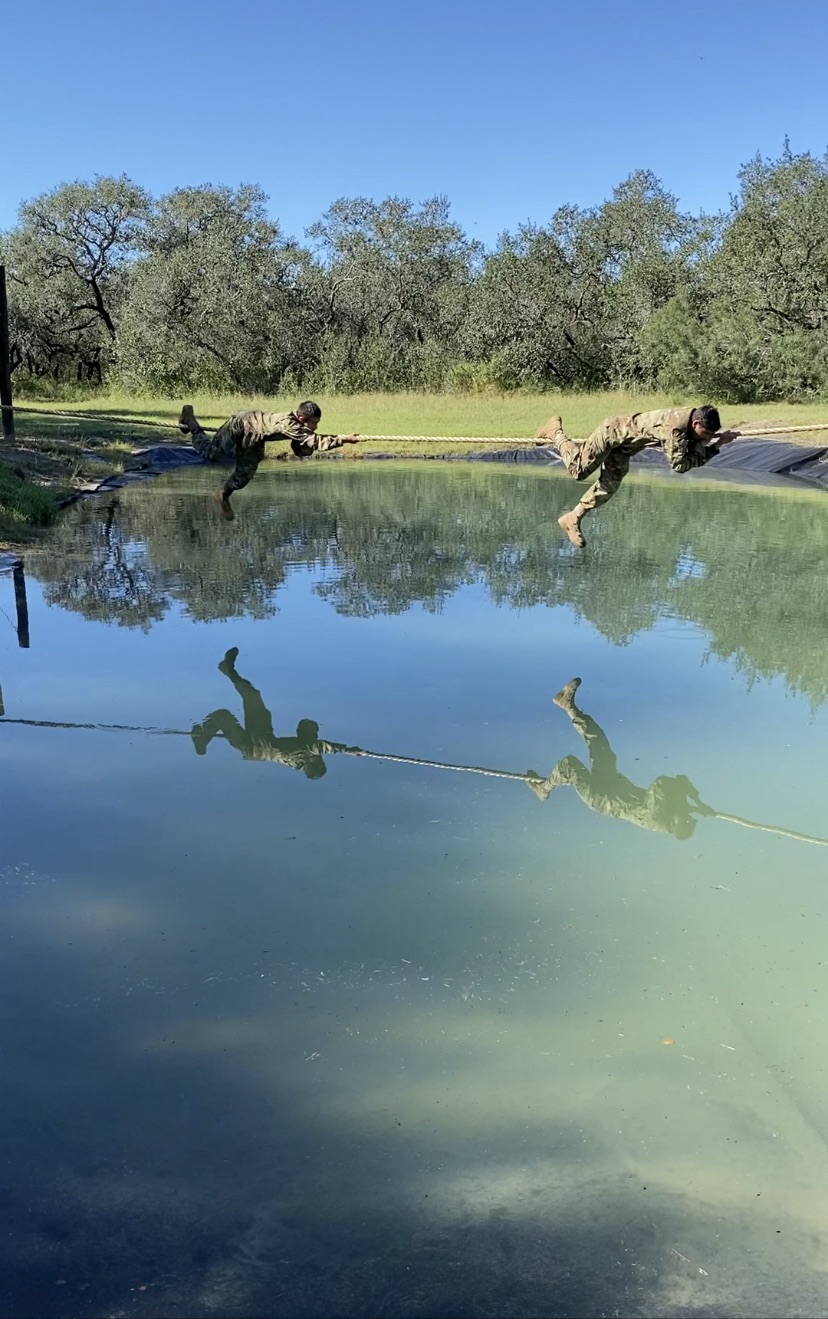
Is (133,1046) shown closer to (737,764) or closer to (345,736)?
(345,736)

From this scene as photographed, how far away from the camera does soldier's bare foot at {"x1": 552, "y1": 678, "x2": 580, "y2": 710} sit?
622 cm

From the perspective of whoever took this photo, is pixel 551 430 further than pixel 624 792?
Yes

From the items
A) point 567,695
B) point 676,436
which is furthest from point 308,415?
point 567,695

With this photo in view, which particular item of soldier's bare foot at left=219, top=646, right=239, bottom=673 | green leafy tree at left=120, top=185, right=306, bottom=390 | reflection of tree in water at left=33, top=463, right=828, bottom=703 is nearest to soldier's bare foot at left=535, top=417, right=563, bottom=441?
reflection of tree in water at left=33, top=463, right=828, bottom=703

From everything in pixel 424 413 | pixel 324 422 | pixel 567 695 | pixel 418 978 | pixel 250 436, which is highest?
pixel 424 413

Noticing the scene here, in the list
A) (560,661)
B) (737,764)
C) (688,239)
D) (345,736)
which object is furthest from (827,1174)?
(688,239)

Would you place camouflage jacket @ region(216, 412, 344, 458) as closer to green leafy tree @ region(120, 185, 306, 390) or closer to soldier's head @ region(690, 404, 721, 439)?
soldier's head @ region(690, 404, 721, 439)

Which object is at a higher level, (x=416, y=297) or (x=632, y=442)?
(x=416, y=297)

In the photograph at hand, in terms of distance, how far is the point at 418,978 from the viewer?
11.0 feet

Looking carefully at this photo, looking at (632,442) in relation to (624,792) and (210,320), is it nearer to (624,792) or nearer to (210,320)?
(624,792)

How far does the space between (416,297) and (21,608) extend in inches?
1238

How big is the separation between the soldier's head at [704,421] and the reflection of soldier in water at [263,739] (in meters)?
3.18

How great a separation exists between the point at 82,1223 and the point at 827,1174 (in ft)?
5.55

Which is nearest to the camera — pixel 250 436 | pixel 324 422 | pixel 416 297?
pixel 250 436
